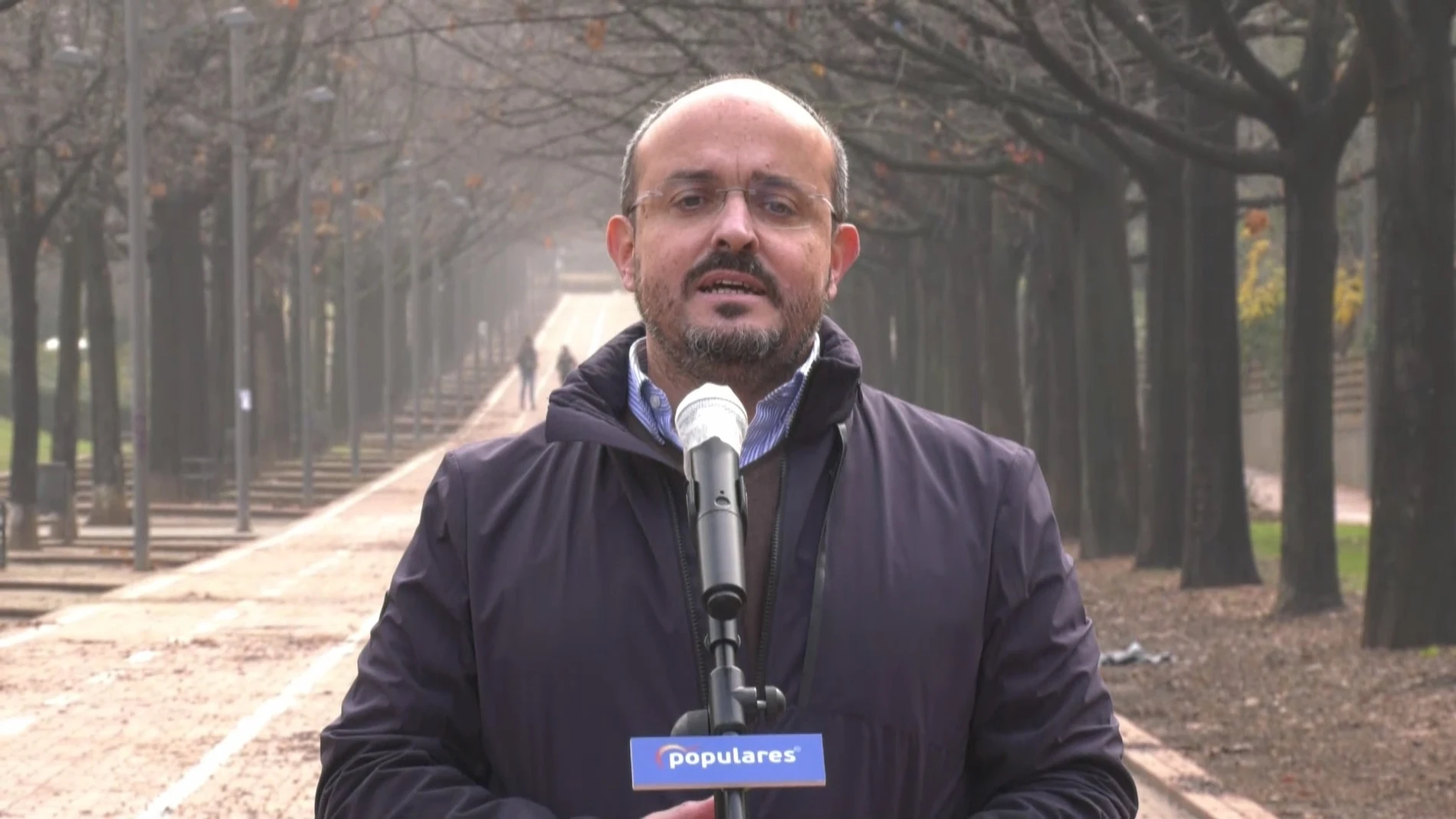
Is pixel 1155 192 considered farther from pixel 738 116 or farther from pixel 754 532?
pixel 754 532

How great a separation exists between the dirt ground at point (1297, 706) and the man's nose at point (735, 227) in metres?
8.60

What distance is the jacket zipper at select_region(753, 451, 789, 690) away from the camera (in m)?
3.38

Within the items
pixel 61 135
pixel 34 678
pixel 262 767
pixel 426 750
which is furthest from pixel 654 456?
pixel 61 135

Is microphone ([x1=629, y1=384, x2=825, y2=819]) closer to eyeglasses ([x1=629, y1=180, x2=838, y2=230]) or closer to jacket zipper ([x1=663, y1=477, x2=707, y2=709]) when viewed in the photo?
jacket zipper ([x1=663, y1=477, x2=707, y2=709])

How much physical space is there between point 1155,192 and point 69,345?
1821 cm

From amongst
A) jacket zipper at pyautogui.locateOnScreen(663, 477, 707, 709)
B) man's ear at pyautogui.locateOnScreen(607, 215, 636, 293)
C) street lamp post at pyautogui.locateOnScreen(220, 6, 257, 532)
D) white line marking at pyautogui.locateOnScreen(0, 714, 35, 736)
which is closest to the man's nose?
man's ear at pyautogui.locateOnScreen(607, 215, 636, 293)

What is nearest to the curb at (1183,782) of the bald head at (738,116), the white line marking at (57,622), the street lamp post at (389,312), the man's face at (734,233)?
the bald head at (738,116)

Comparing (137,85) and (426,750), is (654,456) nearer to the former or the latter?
(426,750)

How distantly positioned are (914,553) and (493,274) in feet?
407

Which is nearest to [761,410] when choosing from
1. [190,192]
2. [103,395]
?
[103,395]

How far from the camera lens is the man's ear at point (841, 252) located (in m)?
3.77

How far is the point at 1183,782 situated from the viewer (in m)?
12.7

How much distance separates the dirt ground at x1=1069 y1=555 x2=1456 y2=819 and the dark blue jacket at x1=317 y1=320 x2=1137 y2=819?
8392 millimetres

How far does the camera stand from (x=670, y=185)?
3613 mm
